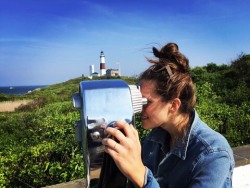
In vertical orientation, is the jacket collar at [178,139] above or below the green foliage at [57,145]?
above

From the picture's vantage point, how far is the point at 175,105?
4.91 ft

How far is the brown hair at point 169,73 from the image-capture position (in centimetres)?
141

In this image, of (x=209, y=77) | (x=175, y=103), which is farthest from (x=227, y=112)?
(x=209, y=77)

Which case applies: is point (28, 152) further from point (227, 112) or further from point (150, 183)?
point (227, 112)

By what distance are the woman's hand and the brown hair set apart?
1.72 feet

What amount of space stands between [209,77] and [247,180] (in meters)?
12.8

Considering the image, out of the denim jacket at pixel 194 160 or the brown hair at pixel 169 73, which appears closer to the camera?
the denim jacket at pixel 194 160

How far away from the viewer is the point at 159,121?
1420mm

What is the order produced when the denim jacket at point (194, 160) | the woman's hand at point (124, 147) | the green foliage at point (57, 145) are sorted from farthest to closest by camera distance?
the green foliage at point (57, 145) < the denim jacket at point (194, 160) < the woman's hand at point (124, 147)

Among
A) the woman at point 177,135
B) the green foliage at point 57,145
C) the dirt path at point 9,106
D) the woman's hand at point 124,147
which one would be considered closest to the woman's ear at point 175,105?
the woman at point 177,135

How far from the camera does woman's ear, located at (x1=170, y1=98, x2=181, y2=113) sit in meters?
1.49

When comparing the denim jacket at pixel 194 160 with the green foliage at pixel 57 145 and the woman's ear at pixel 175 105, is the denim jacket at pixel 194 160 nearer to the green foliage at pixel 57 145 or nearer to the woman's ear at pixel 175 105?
the woman's ear at pixel 175 105

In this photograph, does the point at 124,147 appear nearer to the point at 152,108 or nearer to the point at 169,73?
the point at 152,108

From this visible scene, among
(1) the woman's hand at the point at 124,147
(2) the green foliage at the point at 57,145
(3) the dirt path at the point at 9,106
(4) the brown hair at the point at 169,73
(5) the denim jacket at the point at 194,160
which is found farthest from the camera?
(3) the dirt path at the point at 9,106
